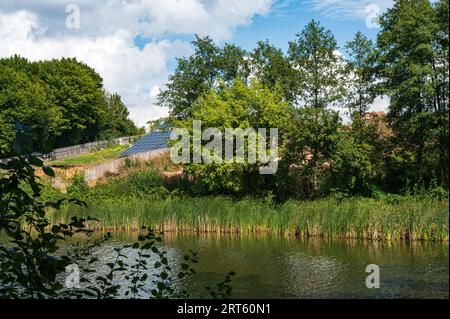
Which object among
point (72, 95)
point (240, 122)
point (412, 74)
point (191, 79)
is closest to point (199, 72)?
point (191, 79)

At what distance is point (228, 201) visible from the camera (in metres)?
24.4

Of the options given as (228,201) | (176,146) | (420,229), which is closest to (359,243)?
(420,229)

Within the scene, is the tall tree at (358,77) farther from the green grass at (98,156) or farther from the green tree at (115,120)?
the green tree at (115,120)

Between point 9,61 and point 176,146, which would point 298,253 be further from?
point 9,61

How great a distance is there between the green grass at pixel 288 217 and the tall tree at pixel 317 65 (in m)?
7.34

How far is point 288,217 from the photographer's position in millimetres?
22000

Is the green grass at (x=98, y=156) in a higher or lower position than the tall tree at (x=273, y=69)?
lower

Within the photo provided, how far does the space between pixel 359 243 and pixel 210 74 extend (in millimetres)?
18631

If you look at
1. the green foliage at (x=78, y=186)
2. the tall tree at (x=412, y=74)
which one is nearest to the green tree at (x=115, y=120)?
the green foliage at (x=78, y=186)

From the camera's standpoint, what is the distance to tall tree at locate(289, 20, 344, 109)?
28.2 meters

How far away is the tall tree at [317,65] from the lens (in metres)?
28.2

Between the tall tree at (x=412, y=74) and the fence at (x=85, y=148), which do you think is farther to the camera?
the fence at (x=85, y=148)

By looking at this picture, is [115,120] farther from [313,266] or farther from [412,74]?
[313,266]

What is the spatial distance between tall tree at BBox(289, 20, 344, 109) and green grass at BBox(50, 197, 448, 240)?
7.34 metres
